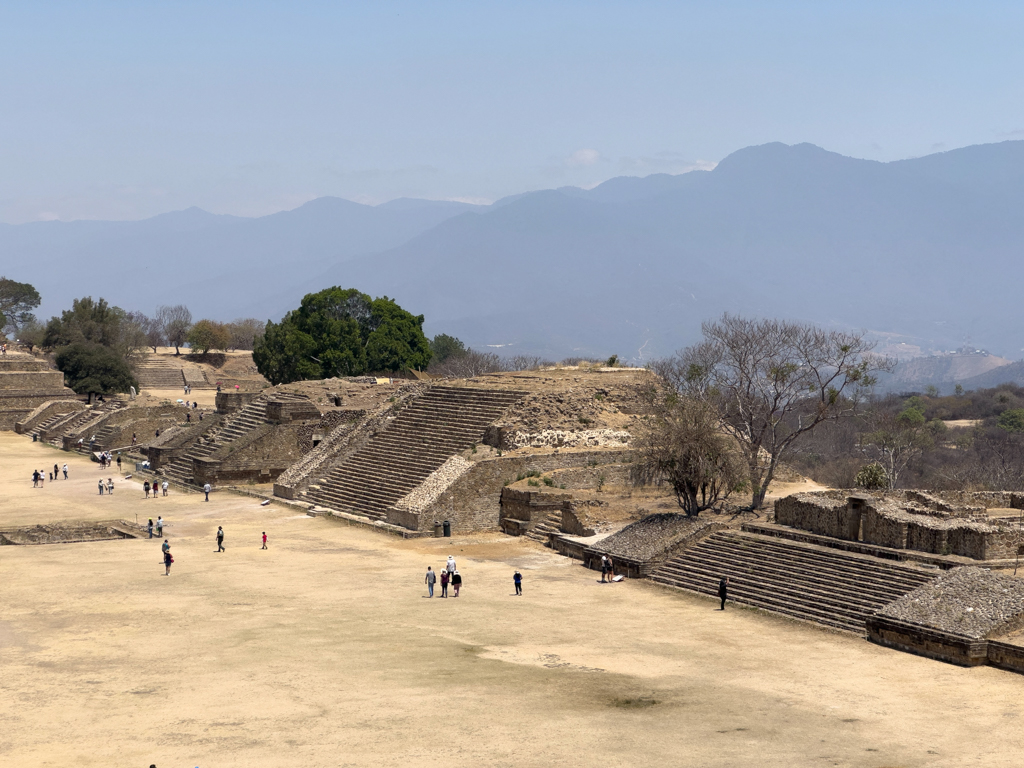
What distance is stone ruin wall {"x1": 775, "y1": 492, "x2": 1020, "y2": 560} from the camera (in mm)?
23078

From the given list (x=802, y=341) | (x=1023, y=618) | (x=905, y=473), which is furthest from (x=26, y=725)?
(x=905, y=473)

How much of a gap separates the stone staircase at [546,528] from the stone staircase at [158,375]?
6474 cm

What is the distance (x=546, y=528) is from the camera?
3312 cm

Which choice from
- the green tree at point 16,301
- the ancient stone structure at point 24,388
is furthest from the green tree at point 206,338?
the ancient stone structure at point 24,388

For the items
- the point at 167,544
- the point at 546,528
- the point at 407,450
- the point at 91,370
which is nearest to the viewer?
the point at 167,544

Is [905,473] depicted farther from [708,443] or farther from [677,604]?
[677,604]

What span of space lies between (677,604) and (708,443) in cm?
631

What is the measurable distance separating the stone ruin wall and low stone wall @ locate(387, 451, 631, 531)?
10529mm

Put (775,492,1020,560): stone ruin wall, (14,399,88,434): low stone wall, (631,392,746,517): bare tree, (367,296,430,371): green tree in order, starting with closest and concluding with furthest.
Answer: (775,492,1020,560): stone ruin wall
(631,392,746,517): bare tree
(14,399,88,434): low stone wall
(367,296,430,371): green tree

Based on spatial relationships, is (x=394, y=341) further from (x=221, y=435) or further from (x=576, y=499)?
(x=576, y=499)

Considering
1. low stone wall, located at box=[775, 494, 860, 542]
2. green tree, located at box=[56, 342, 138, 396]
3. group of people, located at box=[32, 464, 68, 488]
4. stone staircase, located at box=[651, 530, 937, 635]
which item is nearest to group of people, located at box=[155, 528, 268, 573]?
group of people, located at box=[32, 464, 68, 488]

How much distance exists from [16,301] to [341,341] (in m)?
70.1

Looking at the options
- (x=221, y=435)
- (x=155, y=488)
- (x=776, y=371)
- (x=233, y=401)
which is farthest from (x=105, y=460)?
(x=776, y=371)

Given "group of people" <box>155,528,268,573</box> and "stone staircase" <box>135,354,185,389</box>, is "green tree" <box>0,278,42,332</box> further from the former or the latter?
"group of people" <box>155,528,268,573</box>
